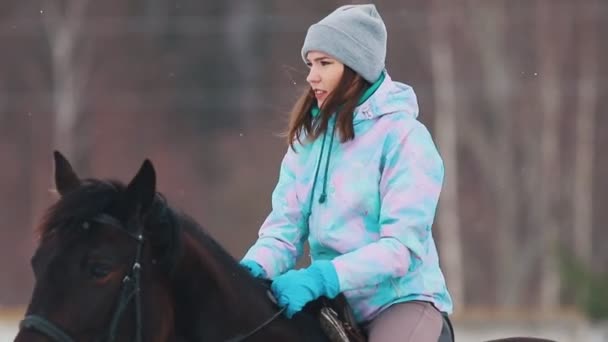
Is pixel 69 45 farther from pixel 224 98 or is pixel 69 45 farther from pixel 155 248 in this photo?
pixel 155 248

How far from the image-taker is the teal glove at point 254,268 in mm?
5742

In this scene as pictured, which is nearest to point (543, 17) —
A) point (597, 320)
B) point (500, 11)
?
point (500, 11)

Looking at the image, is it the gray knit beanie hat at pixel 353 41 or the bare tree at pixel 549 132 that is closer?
the gray knit beanie hat at pixel 353 41

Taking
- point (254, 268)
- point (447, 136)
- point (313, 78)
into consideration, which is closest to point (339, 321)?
point (254, 268)

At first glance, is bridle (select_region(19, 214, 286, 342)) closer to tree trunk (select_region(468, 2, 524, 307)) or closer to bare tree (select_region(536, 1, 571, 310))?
bare tree (select_region(536, 1, 571, 310))

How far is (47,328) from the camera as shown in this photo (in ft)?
15.9

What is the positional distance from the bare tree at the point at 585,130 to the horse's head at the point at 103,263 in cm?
2692

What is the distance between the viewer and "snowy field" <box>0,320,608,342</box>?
1817cm

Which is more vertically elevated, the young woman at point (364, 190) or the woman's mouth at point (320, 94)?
the woman's mouth at point (320, 94)

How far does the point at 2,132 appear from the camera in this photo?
1441 inches

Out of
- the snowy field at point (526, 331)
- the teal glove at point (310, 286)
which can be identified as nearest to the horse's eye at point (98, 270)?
the teal glove at point (310, 286)

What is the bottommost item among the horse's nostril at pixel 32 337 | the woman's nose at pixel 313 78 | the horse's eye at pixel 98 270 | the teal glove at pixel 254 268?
the teal glove at pixel 254 268

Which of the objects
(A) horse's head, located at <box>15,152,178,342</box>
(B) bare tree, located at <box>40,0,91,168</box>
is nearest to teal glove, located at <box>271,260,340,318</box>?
(A) horse's head, located at <box>15,152,178,342</box>

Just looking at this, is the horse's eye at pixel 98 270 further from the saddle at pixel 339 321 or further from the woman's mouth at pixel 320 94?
the woman's mouth at pixel 320 94
